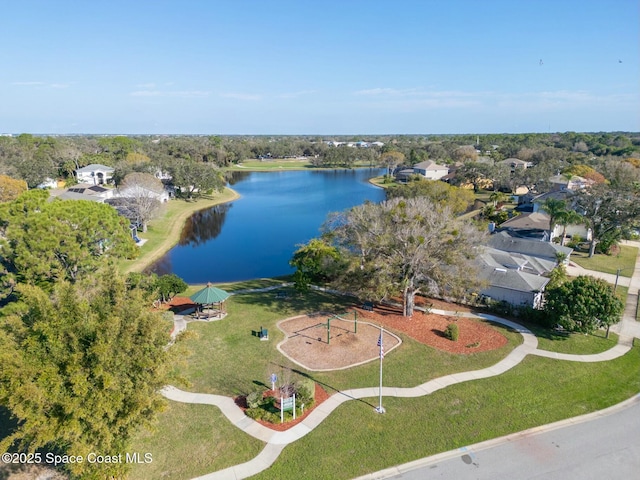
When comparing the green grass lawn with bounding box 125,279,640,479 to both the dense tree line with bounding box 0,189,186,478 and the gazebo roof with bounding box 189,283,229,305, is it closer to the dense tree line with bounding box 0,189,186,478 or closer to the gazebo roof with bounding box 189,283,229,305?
the gazebo roof with bounding box 189,283,229,305

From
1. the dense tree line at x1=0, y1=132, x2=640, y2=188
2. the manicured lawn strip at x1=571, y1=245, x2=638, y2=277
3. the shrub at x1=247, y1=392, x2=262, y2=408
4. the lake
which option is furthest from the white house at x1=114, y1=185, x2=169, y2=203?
the manicured lawn strip at x1=571, y1=245, x2=638, y2=277

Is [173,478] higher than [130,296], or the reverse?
[130,296]

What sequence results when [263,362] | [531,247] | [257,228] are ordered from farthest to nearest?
[257,228] < [531,247] < [263,362]

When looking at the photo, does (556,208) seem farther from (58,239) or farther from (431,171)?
(431,171)

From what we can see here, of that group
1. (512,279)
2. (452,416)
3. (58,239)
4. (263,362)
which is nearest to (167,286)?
(58,239)

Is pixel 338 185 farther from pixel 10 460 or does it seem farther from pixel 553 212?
pixel 10 460

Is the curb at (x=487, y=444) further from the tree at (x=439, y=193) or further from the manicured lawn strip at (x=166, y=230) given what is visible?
the tree at (x=439, y=193)

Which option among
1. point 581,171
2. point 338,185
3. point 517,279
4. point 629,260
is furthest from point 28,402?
point 338,185

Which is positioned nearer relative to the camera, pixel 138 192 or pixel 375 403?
pixel 375 403
